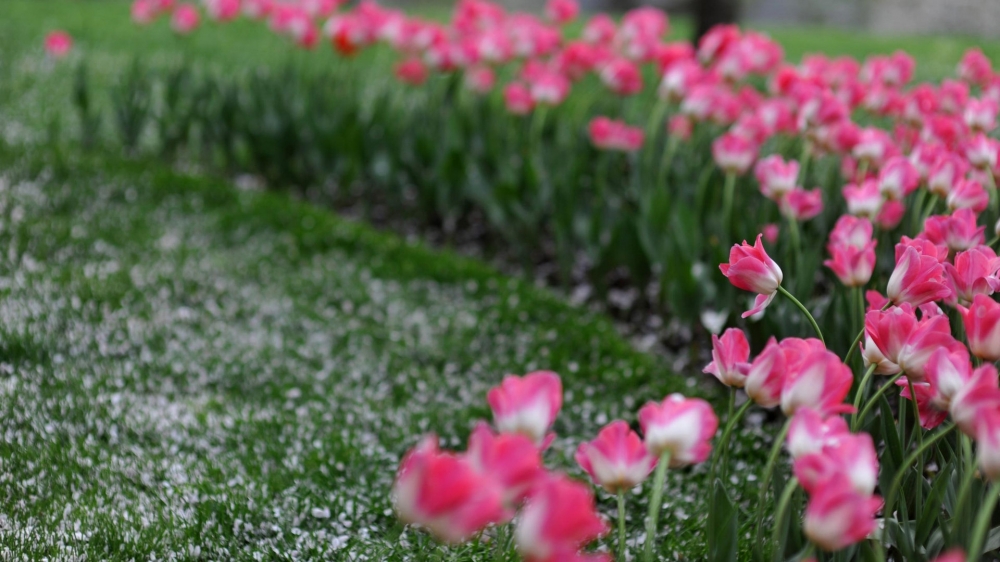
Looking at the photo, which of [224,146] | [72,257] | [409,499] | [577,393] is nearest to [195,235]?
[72,257]

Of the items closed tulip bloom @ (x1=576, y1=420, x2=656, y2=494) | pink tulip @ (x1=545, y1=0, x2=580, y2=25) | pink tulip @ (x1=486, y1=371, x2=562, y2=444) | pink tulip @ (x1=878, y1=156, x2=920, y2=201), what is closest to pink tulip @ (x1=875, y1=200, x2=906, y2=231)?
pink tulip @ (x1=878, y1=156, x2=920, y2=201)

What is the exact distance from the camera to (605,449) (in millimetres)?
1445

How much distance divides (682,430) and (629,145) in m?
3.41

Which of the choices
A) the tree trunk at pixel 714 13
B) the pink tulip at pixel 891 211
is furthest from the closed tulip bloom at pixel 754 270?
the tree trunk at pixel 714 13

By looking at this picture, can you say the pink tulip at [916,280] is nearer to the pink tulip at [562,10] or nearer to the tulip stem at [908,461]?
the tulip stem at [908,461]

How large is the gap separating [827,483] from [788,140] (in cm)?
364

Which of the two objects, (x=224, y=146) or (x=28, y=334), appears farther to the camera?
(x=224, y=146)

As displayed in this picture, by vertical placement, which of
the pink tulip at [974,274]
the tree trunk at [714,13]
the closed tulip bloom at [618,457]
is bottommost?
the closed tulip bloom at [618,457]

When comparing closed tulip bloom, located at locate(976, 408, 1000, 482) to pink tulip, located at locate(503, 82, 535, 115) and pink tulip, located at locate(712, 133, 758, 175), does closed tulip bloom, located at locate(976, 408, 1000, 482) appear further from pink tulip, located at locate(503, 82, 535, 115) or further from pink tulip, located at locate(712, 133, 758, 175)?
pink tulip, located at locate(503, 82, 535, 115)

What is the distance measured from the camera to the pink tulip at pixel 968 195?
2566 mm

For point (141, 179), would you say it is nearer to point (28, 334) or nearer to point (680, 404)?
point (28, 334)

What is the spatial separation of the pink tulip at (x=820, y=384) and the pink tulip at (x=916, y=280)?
44 centimetres

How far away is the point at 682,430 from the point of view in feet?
4.68

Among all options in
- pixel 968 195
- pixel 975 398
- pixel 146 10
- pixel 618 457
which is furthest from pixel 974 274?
pixel 146 10
